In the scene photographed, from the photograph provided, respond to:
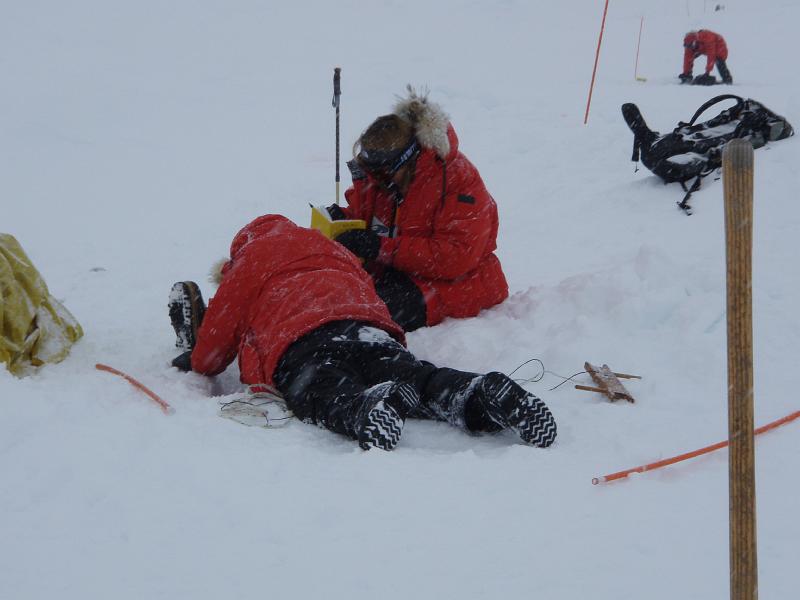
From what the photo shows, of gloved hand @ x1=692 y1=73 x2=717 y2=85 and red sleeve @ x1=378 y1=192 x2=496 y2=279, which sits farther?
gloved hand @ x1=692 y1=73 x2=717 y2=85

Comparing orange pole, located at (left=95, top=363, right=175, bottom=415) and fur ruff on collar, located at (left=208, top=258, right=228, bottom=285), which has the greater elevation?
fur ruff on collar, located at (left=208, top=258, right=228, bottom=285)

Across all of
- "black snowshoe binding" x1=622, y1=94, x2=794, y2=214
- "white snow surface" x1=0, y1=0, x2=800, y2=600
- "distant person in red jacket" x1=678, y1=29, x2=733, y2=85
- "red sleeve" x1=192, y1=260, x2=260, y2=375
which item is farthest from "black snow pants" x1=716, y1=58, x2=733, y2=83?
"red sleeve" x1=192, y1=260, x2=260, y2=375

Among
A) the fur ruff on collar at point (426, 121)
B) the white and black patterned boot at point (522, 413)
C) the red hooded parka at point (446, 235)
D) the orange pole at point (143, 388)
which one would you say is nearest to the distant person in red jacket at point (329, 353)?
the white and black patterned boot at point (522, 413)

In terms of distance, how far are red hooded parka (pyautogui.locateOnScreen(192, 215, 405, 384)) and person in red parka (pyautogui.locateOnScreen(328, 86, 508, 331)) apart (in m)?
0.69

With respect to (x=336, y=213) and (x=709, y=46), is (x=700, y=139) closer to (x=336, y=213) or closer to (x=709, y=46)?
(x=336, y=213)

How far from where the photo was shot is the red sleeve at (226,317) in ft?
11.6

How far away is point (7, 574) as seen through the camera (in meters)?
2.02

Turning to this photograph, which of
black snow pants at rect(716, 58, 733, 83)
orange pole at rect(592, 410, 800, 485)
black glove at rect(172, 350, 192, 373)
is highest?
black snow pants at rect(716, 58, 733, 83)

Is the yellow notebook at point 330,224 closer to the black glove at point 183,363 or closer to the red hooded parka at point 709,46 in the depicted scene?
the black glove at point 183,363

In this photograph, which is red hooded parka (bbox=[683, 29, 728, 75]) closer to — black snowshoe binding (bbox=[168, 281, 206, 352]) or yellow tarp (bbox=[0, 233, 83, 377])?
black snowshoe binding (bbox=[168, 281, 206, 352])

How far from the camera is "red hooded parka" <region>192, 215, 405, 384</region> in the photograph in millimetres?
3338

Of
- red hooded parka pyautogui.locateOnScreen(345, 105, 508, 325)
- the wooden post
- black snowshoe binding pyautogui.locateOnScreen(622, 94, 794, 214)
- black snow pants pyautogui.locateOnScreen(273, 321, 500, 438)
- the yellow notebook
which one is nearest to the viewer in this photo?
the wooden post

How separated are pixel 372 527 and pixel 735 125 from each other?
16.9 ft

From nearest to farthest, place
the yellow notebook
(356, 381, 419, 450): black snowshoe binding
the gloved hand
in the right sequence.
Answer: (356, 381, 419, 450): black snowshoe binding < the yellow notebook < the gloved hand
